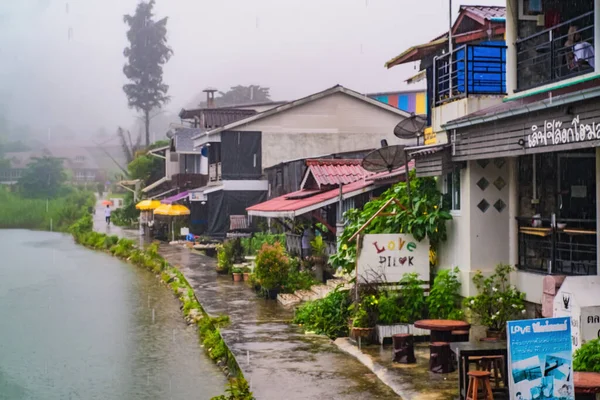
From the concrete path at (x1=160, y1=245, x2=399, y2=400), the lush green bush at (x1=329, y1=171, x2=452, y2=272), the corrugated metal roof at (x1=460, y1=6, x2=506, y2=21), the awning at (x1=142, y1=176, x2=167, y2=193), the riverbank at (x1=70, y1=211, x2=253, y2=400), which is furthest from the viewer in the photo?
the awning at (x1=142, y1=176, x2=167, y2=193)

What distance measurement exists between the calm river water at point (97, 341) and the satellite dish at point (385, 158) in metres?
4.72

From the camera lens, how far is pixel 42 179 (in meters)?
87.5

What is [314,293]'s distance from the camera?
60.7 feet

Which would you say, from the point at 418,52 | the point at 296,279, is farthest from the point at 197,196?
the point at 418,52

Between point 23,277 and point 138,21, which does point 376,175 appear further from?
point 138,21

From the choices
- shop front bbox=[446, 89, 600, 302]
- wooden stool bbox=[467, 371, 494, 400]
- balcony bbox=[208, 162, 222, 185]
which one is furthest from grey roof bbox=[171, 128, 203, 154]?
wooden stool bbox=[467, 371, 494, 400]

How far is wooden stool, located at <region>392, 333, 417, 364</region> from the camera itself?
11.3 m

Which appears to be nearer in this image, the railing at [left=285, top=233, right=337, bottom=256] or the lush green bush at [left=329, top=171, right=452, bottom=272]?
the lush green bush at [left=329, top=171, right=452, bottom=272]

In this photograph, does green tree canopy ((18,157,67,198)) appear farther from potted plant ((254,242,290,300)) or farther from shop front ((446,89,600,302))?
shop front ((446,89,600,302))

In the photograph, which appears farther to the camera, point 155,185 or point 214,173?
point 155,185

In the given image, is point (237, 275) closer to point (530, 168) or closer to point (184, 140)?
point (530, 168)

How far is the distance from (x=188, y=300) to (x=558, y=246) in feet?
35.3

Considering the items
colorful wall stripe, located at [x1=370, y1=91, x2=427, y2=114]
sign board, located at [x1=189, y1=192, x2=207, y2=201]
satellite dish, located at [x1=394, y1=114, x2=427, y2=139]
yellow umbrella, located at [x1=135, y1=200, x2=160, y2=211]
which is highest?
colorful wall stripe, located at [x1=370, y1=91, x2=427, y2=114]

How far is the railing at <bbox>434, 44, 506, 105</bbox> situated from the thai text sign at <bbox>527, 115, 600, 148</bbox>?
2658mm
